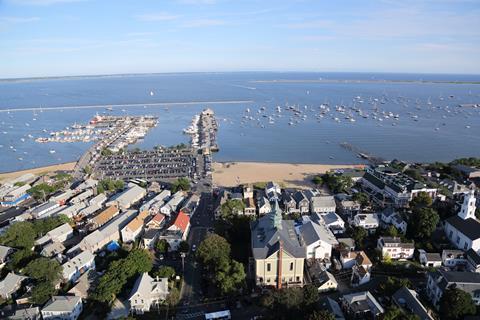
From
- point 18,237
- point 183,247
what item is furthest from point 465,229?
point 18,237

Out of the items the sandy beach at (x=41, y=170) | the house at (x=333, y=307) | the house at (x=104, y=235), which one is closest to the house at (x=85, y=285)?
the house at (x=104, y=235)

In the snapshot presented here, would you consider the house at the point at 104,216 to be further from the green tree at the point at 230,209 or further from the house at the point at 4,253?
the green tree at the point at 230,209

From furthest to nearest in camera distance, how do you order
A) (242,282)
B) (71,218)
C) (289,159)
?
1. (289,159)
2. (71,218)
3. (242,282)

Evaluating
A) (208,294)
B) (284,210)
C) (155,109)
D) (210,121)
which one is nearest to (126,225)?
(208,294)

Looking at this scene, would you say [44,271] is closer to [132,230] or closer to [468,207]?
[132,230]

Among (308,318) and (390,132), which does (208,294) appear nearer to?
(308,318)
